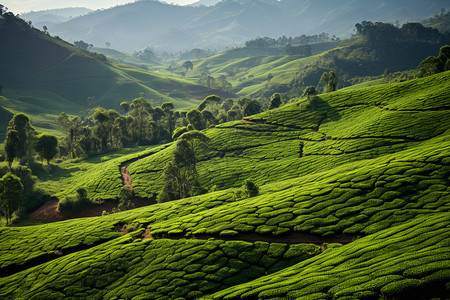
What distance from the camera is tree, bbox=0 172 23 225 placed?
194ft

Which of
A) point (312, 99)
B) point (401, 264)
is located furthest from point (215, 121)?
point (401, 264)

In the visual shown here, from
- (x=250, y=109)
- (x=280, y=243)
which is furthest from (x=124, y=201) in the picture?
(x=250, y=109)

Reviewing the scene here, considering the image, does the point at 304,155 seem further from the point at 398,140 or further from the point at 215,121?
the point at 215,121

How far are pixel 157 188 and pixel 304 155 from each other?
39.3m

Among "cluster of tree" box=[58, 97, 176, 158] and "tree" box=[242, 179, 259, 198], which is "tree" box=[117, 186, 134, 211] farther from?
"cluster of tree" box=[58, 97, 176, 158]

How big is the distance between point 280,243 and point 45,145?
317ft

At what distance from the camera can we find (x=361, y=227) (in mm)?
30234

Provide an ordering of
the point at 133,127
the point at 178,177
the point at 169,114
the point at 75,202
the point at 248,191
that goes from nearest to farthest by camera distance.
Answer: the point at 248,191 < the point at 178,177 < the point at 75,202 < the point at 133,127 < the point at 169,114

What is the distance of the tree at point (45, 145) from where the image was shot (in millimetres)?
97875

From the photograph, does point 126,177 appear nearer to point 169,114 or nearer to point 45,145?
point 45,145

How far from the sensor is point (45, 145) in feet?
323

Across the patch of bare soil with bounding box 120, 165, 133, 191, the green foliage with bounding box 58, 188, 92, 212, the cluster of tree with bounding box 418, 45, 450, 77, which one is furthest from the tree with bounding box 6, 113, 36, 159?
the cluster of tree with bounding box 418, 45, 450, 77

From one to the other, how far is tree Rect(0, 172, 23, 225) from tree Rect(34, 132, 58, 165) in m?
41.5

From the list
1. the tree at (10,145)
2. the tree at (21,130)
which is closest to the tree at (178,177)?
the tree at (10,145)
